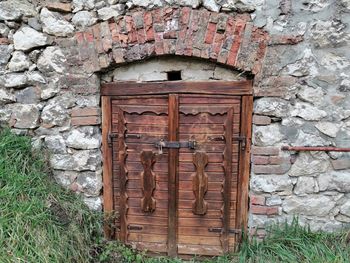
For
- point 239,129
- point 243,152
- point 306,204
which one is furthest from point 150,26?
point 306,204

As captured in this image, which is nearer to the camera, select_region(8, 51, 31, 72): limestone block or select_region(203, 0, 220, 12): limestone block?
select_region(203, 0, 220, 12): limestone block

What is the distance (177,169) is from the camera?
274 cm

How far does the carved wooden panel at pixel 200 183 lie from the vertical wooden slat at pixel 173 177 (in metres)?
0.16

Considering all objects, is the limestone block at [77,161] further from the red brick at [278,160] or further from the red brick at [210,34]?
the red brick at [278,160]

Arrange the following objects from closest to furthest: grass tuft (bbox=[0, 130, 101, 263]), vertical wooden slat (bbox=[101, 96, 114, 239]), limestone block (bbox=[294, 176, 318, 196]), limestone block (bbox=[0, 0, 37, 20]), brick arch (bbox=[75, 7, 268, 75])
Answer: grass tuft (bbox=[0, 130, 101, 263]) → brick arch (bbox=[75, 7, 268, 75]) → limestone block (bbox=[294, 176, 318, 196]) → limestone block (bbox=[0, 0, 37, 20]) → vertical wooden slat (bbox=[101, 96, 114, 239])

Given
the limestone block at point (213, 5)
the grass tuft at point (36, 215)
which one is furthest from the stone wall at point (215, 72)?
the grass tuft at point (36, 215)

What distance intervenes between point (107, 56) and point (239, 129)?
1207 mm

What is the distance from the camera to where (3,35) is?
274cm

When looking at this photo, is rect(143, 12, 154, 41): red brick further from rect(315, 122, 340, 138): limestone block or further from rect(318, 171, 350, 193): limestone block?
rect(318, 171, 350, 193): limestone block

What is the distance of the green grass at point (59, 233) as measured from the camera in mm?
2391

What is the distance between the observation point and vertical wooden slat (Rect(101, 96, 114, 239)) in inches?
110

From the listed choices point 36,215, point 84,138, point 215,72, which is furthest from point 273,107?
point 36,215

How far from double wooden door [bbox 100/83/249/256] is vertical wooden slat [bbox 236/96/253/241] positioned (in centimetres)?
2

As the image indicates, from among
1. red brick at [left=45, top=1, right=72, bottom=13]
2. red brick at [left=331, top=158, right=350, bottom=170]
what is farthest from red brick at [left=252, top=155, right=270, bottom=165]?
red brick at [left=45, top=1, right=72, bottom=13]
